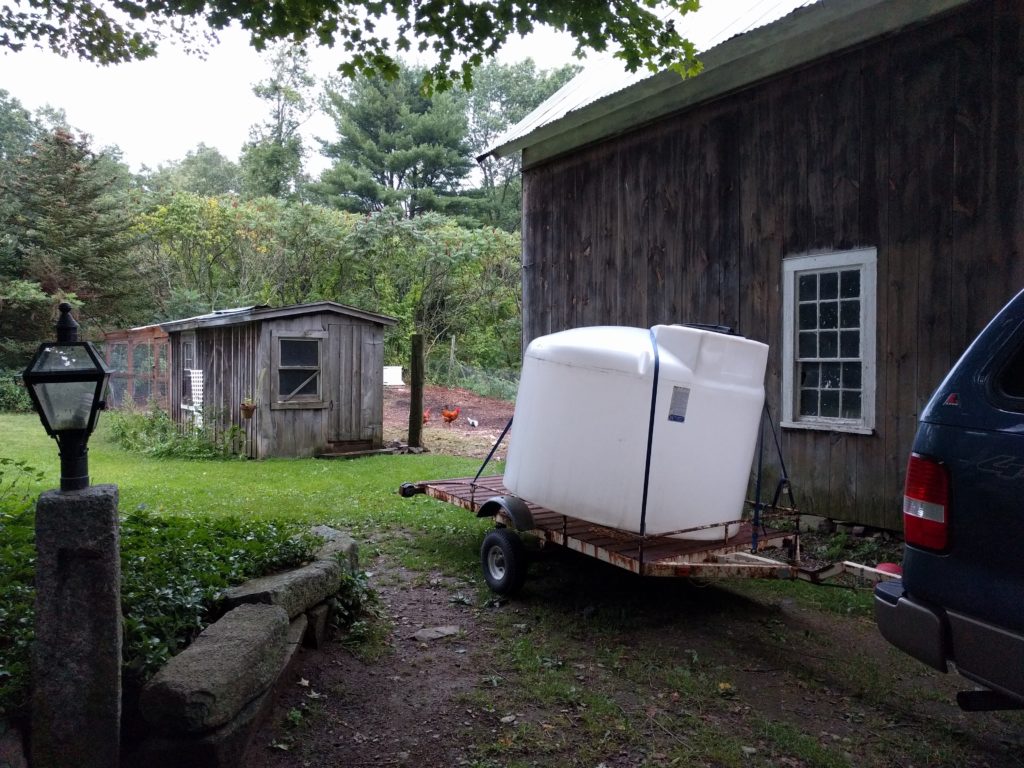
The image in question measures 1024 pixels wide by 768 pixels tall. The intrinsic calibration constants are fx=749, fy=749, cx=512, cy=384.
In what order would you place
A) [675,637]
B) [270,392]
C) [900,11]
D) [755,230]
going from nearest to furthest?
1. [675,637]
2. [900,11]
3. [755,230]
4. [270,392]

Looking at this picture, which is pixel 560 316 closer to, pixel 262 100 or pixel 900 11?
pixel 900 11

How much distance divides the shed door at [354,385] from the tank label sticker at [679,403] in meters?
9.81

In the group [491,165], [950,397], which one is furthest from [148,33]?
[491,165]

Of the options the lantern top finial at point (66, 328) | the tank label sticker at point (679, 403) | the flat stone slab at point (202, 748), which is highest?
the lantern top finial at point (66, 328)

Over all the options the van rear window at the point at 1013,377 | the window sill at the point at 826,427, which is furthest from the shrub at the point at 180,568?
the window sill at the point at 826,427

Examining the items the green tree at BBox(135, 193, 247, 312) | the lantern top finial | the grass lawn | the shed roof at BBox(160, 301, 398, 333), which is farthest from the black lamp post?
the green tree at BBox(135, 193, 247, 312)

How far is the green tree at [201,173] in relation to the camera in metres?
41.8

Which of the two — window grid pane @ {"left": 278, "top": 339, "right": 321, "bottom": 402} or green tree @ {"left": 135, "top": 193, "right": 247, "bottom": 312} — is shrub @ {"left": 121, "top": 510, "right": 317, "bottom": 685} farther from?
green tree @ {"left": 135, "top": 193, "right": 247, "bottom": 312}

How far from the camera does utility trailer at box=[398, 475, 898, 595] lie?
455 cm

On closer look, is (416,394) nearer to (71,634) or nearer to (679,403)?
(679,403)

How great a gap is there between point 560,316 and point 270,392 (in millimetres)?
5714

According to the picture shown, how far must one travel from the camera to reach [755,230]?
7.80 metres

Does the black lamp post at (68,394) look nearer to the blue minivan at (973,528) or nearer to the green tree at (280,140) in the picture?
the blue minivan at (973,528)

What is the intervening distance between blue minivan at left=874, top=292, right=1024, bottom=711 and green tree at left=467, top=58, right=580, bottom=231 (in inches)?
1257
